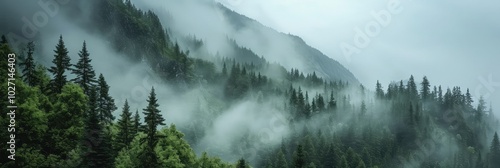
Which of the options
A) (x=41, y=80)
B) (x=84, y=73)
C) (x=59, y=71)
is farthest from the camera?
(x=84, y=73)

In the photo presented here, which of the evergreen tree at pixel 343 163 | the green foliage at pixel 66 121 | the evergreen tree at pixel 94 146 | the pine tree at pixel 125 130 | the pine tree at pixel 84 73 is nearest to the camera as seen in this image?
the evergreen tree at pixel 94 146

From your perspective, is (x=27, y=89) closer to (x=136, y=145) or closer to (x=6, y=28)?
(x=136, y=145)

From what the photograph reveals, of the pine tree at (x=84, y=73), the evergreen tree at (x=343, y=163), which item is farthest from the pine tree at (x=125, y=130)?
the evergreen tree at (x=343, y=163)

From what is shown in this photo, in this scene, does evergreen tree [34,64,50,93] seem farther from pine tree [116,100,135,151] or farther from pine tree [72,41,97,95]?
pine tree [116,100,135,151]

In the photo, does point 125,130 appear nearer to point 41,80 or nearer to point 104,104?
point 104,104

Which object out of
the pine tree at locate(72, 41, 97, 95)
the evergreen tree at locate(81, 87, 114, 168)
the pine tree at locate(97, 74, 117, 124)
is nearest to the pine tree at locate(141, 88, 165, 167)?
the evergreen tree at locate(81, 87, 114, 168)

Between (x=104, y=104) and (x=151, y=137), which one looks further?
(x=104, y=104)

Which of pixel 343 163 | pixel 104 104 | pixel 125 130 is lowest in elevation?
pixel 343 163

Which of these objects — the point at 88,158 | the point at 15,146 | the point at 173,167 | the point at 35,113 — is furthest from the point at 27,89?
the point at 173,167

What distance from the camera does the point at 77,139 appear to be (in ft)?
197

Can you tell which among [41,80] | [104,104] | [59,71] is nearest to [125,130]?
[104,104]

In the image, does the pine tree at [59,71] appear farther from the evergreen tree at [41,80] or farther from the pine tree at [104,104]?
the pine tree at [104,104]

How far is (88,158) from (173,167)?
9.69 meters

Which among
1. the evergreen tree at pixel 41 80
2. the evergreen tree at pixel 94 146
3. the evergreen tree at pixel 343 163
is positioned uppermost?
the evergreen tree at pixel 41 80
